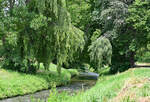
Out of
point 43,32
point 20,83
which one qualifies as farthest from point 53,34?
point 20,83

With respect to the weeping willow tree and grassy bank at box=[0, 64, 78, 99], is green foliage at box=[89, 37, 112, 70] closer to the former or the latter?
the weeping willow tree

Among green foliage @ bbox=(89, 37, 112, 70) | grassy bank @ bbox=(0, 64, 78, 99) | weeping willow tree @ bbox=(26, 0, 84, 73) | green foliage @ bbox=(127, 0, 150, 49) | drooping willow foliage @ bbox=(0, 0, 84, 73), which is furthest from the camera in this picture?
green foliage @ bbox=(89, 37, 112, 70)

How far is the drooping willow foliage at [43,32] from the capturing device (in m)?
16.0

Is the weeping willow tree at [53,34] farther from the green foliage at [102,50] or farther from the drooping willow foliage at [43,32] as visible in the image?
the green foliage at [102,50]

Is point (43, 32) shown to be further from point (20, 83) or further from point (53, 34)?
point (20, 83)

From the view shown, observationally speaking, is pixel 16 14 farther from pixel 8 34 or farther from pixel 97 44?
pixel 97 44

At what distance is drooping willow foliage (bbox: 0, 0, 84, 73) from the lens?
16.0 metres

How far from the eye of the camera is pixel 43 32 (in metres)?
17.1

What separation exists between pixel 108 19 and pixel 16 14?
9.41 metres

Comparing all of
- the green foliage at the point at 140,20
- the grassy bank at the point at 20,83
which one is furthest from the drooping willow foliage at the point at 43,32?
the green foliage at the point at 140,20

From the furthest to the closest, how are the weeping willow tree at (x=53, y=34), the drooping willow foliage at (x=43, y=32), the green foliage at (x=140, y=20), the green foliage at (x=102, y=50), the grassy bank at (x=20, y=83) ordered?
the green foliage at (x=102, y=50) → the green foliage at (x=140, y=20) → the weeping willow tree at (x=53, y=34) → the drooping willow foliage at (x=43, y=32) → the grassy bank at (x=20, y=83)

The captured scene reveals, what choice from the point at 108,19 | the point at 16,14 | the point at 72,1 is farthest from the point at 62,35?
the point at 72,1

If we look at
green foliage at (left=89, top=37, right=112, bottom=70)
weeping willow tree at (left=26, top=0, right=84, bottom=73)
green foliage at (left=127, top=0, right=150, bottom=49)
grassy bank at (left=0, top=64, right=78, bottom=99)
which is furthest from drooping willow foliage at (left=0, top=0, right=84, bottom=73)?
green foliage at (left=127, top=0, right=150, bottom=49)

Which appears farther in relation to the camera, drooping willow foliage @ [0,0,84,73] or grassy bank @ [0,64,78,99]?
drooping willow foliage @ [0,0,84,73]
